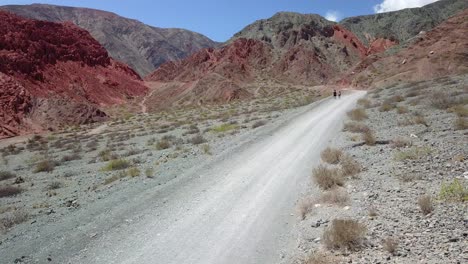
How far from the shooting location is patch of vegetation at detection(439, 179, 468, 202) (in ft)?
25.7

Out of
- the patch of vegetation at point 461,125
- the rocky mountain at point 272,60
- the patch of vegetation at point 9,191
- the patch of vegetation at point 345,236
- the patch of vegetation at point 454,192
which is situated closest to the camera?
the patch of vegetation at point 345,236

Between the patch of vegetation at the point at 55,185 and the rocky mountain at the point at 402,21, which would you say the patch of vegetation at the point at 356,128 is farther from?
the rocky mountain at the point at 402,21

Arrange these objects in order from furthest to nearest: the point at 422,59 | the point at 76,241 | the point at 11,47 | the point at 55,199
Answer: the point at 11,47 → the point at 422,59 → the point at 55,199 → the point at 76,241

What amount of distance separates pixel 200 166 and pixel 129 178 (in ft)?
8.91

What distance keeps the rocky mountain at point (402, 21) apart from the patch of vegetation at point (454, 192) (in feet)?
415

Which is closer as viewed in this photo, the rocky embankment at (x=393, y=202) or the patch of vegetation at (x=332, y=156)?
the rocky embankment at (x=393, y=202)

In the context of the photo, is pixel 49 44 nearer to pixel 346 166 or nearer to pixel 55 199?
pixel 55 199

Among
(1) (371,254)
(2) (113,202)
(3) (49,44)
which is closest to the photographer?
(1) (371,254)

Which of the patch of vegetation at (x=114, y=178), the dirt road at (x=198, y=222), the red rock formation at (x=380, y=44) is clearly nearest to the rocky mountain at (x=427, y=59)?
the dirt road at (x=198, y=222)

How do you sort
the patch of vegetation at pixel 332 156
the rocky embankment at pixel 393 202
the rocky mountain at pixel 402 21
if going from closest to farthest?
the rocky embankment at pixel 393 202
the patch of vegetation at pixel 332 156
the rocky mountain at pixel 402 21

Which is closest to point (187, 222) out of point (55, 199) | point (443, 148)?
point (55, 199)

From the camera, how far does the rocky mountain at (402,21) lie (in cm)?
12988

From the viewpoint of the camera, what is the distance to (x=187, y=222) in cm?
935

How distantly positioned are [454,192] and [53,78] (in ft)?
267
